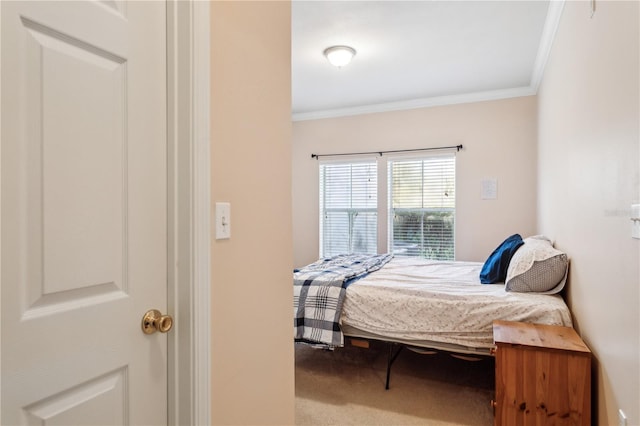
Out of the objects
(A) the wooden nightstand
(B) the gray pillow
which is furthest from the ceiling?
(A) the wooden nightstand

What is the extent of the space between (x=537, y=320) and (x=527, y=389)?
55cm

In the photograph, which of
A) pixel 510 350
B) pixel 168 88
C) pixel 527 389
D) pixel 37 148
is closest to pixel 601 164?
pixel 510 350

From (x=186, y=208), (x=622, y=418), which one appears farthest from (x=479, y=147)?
(x=186, y=208)

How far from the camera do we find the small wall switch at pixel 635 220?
3.89 feet

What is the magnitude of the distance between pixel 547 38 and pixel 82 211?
3.45 m

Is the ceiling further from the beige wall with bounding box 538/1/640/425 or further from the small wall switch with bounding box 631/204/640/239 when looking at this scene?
the small wall switch with bounding box 631/204/640/239

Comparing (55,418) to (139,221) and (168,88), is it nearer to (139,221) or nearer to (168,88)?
(139,221)

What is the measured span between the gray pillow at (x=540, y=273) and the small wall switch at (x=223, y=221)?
2.13 m

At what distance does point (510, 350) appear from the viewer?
71.5 inches

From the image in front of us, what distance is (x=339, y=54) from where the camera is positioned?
10.3ft

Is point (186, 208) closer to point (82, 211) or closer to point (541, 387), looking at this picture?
point (82, 211)

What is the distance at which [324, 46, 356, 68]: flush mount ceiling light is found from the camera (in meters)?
3.12

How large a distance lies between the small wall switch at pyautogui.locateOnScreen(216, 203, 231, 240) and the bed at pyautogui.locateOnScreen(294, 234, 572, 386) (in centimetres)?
163

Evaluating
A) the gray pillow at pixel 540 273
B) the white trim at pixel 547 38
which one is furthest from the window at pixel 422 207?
the gray pillow at pixel 540 273
